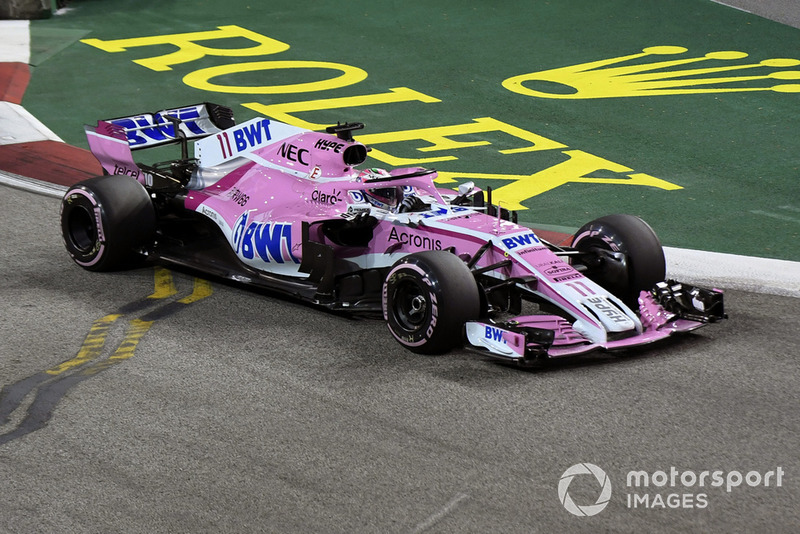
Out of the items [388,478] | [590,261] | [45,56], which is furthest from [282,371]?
[45,56]

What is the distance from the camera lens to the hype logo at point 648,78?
598 inches

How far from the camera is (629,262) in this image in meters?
8.40

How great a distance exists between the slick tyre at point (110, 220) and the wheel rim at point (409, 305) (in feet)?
8.95

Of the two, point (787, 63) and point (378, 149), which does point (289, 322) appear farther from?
point (787, 63)

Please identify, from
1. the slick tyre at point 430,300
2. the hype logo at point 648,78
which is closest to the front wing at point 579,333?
the slick tyre at point 430,300

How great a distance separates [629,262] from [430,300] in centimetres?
172

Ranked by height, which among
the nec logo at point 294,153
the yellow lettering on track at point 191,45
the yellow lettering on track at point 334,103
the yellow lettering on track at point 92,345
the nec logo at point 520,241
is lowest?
the yellow lettering on track at point 92,345

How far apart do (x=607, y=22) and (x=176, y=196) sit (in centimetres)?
1048

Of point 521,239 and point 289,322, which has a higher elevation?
point 521,239

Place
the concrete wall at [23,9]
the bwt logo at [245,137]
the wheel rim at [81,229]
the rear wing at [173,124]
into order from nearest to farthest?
1. the bwt logo at [245,137]
2. the wheel rim at [81,229]
3. the rear wing at [173,124]
4. the concrete wall at [23,9]

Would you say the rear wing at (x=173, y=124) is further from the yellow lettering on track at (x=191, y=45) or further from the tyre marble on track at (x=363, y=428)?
the yellow lettering on track at (x=191, y=45)

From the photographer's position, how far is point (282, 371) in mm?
7660

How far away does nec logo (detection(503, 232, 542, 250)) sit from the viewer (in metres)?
7.98

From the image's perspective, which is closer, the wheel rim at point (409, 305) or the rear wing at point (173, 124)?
the wheel rim at point (409, 305)
